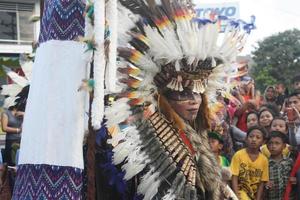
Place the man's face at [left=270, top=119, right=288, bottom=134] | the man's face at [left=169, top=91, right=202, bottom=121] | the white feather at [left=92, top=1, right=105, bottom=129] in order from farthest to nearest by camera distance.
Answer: the man's face at [left=270, top=119, right=288, bottom=134] < the man's face at [left=169, top=91, right=202, bottom=121] < the white feather at [left=92, top=1, right=105, bottom=129]

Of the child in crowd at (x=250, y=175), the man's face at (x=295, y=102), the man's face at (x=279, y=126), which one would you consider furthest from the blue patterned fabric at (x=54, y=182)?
the man's face at (x=295, y=102)

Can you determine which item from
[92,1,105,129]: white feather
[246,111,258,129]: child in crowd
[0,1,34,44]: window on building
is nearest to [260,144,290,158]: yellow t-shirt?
[246,111,258,129]: child in crowd

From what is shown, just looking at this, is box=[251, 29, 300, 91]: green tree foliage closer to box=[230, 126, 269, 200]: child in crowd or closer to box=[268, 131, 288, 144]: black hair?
box=[268, 131, 288, 144]: black hair

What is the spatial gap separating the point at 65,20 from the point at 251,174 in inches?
132

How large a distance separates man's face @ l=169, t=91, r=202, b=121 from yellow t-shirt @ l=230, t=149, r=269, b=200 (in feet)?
8.64

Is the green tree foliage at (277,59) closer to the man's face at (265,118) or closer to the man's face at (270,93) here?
the man's face at (270,93)

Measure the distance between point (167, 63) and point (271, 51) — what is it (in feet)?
112

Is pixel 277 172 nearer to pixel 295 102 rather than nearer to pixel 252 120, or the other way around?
pixel 252 120

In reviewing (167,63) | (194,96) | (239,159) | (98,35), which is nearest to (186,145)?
(194,96)

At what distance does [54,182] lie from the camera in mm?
1898

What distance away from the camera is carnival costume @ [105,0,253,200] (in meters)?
2.23

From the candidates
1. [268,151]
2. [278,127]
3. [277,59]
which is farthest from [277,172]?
[277,59]

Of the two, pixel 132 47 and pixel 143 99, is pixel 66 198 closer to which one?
pixel 143 99

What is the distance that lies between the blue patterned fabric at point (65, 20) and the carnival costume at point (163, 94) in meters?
0.30
